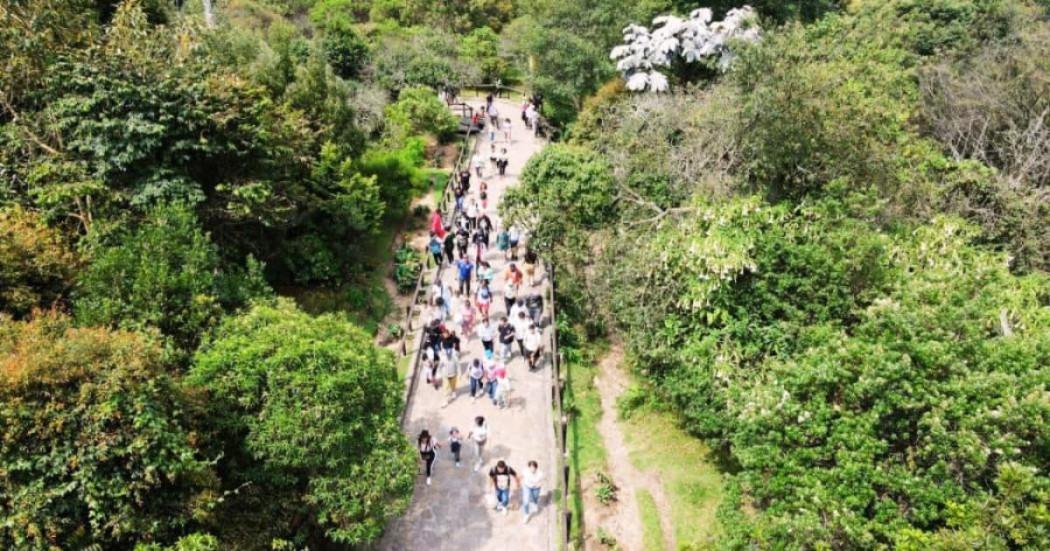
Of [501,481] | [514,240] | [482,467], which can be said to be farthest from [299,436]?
[514,240]

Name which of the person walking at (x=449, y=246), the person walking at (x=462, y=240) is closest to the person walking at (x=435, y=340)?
the person walking at (x=462, y=240)

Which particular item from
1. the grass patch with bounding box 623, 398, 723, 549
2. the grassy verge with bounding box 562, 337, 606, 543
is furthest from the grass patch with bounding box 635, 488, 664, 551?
the grassy verge with bounding box 562, 337, 606, 543

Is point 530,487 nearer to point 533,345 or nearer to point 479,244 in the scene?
point 533,345

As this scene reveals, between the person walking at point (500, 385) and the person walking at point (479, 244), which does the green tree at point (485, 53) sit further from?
the person walking at point (500, 385)

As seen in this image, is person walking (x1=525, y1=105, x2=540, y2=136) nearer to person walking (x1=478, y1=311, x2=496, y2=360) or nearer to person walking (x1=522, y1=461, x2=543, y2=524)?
person walking (x1=478, y1=311, x2=496, y2=360)

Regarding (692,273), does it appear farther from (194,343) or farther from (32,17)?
(32,17)

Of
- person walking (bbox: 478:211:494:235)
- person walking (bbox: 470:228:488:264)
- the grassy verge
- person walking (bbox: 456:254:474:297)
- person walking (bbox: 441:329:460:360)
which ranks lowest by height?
the grassy verge

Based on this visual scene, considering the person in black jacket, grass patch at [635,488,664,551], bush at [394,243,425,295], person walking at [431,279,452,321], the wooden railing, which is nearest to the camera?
the wooden railing
